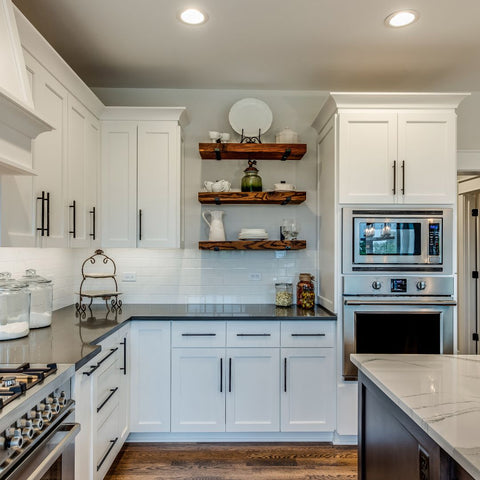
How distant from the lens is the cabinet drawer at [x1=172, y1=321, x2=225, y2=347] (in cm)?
275

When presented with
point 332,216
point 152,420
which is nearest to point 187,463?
point 152,420

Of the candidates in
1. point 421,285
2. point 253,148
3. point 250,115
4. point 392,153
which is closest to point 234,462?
point 421,285

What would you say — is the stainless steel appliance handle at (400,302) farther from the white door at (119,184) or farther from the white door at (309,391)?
the white door at (119,184)

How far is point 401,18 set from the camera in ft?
7.48

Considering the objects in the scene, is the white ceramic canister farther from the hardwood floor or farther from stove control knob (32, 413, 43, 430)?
stove control knob (32, 413, 43, 430)

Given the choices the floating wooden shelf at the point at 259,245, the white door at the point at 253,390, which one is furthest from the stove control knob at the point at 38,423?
the floating wooden shelf at the point at 259,245

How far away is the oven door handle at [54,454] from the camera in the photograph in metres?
1.27

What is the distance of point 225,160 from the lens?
3.33 m

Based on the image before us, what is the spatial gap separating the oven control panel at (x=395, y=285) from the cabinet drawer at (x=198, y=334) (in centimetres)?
92

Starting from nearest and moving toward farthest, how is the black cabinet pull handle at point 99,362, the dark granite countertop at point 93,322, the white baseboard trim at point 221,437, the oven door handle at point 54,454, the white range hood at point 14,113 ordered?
1. the oven door handle at point 54,454
2. the white range hood at point 14,113
3. the dark granite countertop at point 93,322
4. the black cabinet pull handle at point 99,362
5. the white baseboard trim at point 221,437

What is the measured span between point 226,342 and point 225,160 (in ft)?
4.92

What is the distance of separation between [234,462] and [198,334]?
0.86 meters

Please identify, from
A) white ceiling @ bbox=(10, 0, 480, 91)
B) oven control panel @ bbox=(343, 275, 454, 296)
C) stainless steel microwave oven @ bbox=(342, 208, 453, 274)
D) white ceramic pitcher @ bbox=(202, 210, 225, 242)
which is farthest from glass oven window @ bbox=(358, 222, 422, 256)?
white ceiling @ bbox=(10, 0, 480, 91)

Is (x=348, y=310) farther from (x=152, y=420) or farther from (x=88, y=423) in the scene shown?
(x=88, y=423)
